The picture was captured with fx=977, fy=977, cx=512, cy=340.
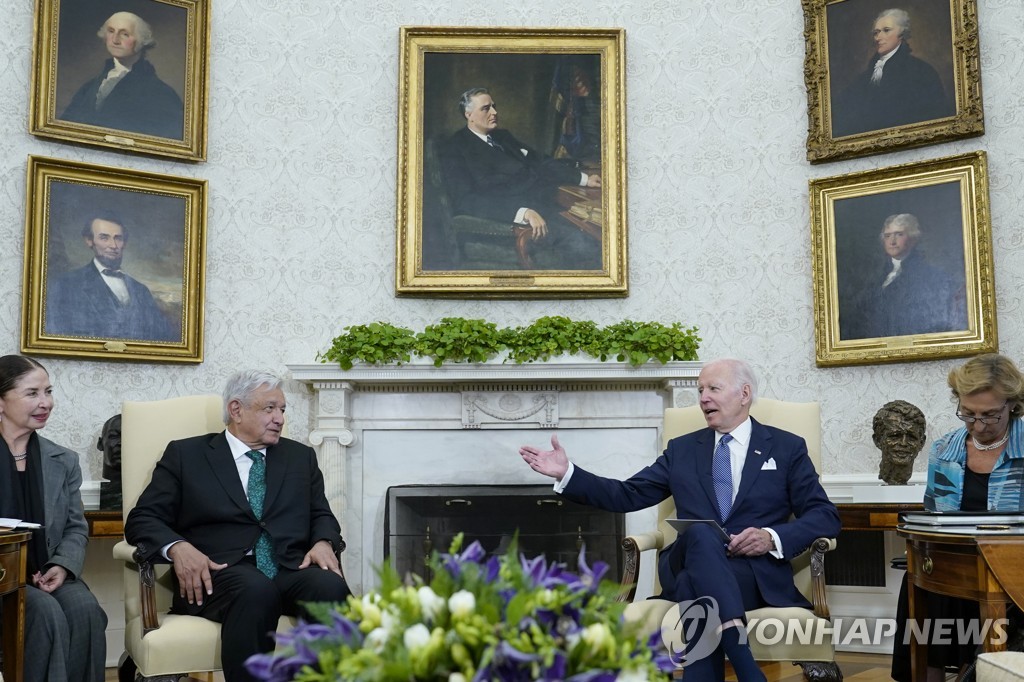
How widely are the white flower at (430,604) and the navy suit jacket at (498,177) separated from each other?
4.41 metres

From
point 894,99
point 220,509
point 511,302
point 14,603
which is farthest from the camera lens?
point 511,302

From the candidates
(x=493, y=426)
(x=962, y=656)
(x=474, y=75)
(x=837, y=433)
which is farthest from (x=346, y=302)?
(x=962, y=656)

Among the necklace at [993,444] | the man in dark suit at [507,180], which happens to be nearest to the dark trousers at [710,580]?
the necklace at [993,444]

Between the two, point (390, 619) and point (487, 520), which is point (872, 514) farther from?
point (390, 619)

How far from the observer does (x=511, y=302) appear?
5926mm

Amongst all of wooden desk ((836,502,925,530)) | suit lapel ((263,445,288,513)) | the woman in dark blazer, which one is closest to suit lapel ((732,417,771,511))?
wooden desk ((836,502,925,530))

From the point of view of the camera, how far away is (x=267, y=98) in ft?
19.5

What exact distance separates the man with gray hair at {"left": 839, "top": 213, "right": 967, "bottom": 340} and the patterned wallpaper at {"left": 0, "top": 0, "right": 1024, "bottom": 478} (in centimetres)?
29

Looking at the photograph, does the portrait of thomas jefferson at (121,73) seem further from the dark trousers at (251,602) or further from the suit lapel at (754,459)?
the suit lapel at (754,459)

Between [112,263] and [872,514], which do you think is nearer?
[872,514]

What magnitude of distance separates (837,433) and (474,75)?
3.06m

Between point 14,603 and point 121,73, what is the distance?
11.5 feet
